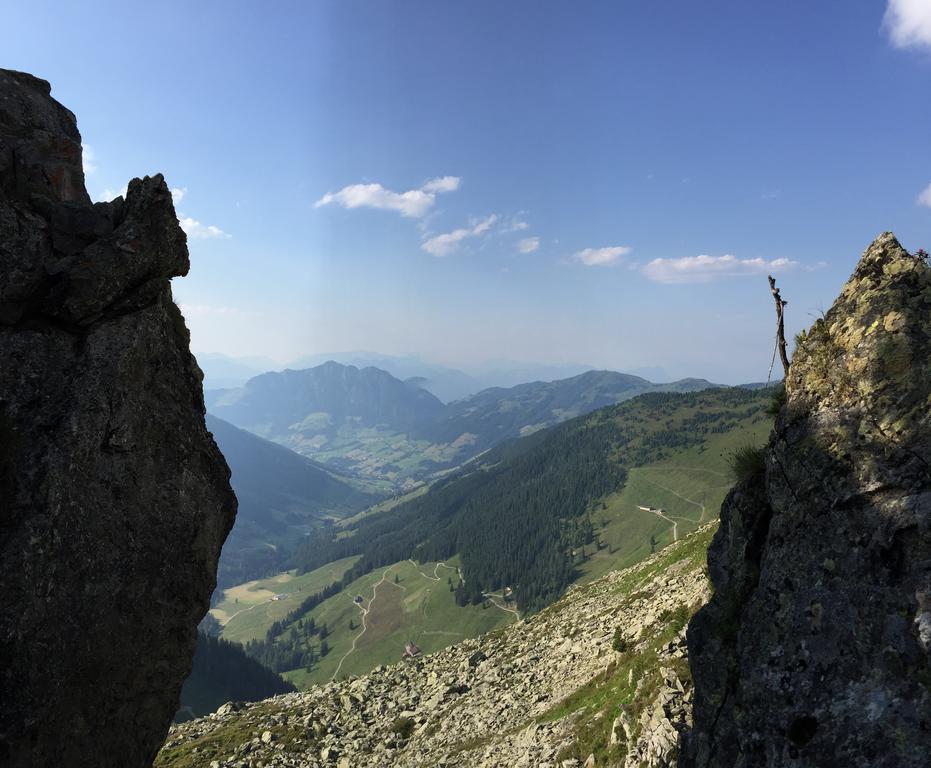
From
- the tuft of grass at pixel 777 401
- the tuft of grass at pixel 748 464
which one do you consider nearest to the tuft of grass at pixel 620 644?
the tuft of grass at pixel 748 464

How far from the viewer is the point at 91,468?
16.6 m

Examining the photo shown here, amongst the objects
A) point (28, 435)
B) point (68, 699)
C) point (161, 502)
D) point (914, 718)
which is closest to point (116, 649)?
point (68, 699)

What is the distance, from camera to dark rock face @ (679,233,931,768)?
10.8 meters

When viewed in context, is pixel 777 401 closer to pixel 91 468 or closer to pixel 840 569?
pixel 840 569

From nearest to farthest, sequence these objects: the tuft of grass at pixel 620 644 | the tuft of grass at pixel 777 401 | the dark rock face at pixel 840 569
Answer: the dark rock face at pixel 840 569 → the tuft of grass at pixel 777 401 → the tuft of grass at pixel 620 644

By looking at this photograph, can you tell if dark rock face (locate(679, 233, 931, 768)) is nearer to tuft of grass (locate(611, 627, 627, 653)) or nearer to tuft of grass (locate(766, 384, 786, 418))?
tuft of grass (locate(766, 384, 786, 418))

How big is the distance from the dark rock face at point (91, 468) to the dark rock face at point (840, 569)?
1851 cm

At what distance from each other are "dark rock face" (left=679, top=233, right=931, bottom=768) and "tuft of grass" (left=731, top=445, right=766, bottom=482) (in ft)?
2.00

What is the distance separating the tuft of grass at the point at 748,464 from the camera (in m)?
17.0

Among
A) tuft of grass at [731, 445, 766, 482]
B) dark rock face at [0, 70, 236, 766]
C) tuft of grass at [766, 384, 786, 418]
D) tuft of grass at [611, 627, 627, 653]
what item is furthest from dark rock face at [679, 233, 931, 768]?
tuft of grass at [611, 627, 627, 653]

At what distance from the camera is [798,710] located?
11898mm

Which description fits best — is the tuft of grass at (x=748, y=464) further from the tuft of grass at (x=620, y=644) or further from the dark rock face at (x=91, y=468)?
the tuft of grass at (x=620, y=644)

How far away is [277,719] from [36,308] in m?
51.0

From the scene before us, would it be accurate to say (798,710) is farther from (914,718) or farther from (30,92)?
(30,92)
